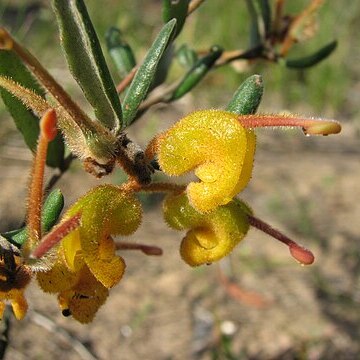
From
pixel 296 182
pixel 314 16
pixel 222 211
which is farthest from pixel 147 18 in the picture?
pixel 222 211

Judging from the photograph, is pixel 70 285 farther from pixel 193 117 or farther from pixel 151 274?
pixel 151 274

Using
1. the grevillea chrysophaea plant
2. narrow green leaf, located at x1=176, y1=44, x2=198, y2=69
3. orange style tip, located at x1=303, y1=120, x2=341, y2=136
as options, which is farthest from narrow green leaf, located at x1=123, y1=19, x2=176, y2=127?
narrow green leaf, located at x1=176, y1=44, x2=198, y2=69

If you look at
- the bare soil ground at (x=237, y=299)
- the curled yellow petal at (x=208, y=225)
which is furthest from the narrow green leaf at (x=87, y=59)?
the bare soil ground at (x=237, y=299)

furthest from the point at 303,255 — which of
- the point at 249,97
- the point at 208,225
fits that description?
the point at 249,97

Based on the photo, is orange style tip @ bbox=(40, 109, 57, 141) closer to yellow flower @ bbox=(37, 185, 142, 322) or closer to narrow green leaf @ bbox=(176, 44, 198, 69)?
yellow flower @ bbox=(37, 185, 142, 322)

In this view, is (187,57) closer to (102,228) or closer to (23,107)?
(23,107)

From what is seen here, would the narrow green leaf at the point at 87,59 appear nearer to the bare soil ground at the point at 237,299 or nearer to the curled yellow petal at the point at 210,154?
the curled yellow petal at the point at 210,154
